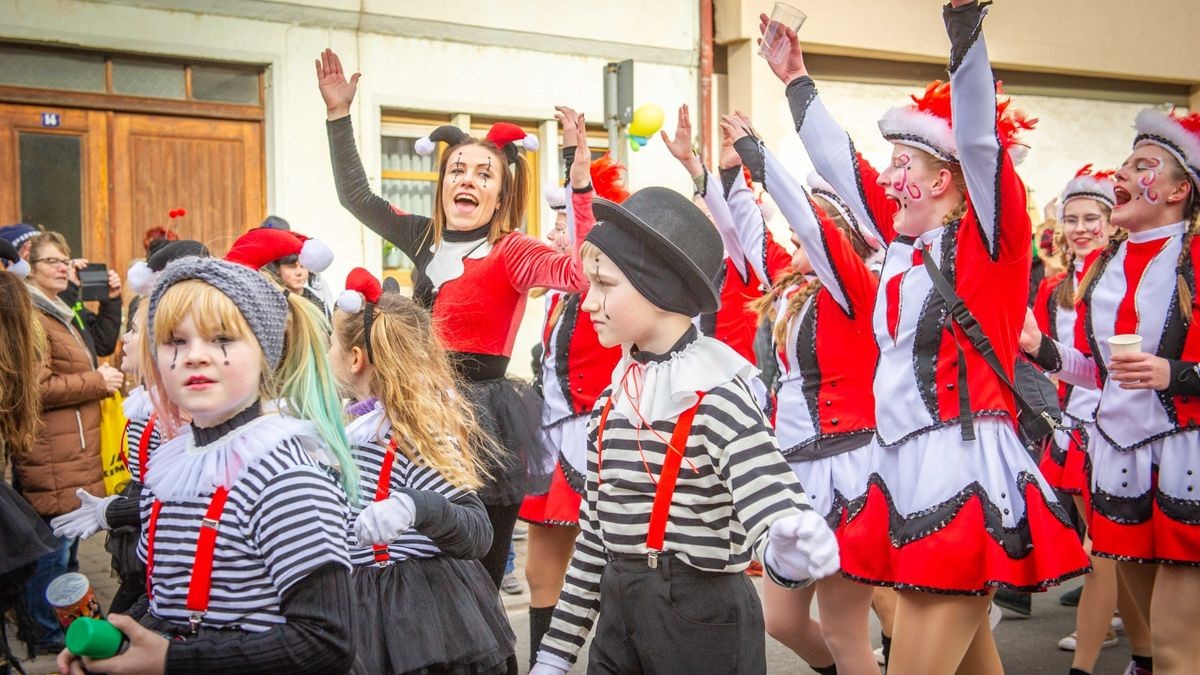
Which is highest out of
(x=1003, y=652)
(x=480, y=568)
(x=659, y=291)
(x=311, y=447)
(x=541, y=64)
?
(x=541, y=64)

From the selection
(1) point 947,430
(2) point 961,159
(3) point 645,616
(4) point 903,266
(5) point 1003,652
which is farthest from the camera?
(5) point 1003,652

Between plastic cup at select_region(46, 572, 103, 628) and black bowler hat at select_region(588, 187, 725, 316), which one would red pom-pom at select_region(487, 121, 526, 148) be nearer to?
black bowler hat at select_region(588, 187, 725, 316)

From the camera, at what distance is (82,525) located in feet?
10.6

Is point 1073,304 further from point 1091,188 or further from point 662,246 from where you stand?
point 662,246

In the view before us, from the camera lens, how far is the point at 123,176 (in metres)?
10.1

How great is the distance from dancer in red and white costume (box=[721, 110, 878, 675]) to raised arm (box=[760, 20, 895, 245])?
0.11 m

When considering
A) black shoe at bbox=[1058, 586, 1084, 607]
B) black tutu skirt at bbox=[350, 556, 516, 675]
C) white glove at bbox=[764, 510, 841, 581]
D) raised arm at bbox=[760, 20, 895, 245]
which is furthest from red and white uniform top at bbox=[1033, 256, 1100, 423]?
white glove at bbox=[764, 510, 841, 581]

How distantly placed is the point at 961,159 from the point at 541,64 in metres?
9.23

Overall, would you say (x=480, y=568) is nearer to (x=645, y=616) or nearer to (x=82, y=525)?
(x=645, y=616)

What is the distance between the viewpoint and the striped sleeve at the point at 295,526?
2.25 metres

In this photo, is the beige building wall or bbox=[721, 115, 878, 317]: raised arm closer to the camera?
bbox=[721, 115, 878, 317]: raised arm

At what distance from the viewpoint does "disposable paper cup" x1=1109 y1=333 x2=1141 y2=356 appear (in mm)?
3572

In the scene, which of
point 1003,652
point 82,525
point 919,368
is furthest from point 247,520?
point 1003,652

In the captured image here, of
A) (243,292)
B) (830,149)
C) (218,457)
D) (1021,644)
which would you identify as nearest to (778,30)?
(830,149)
